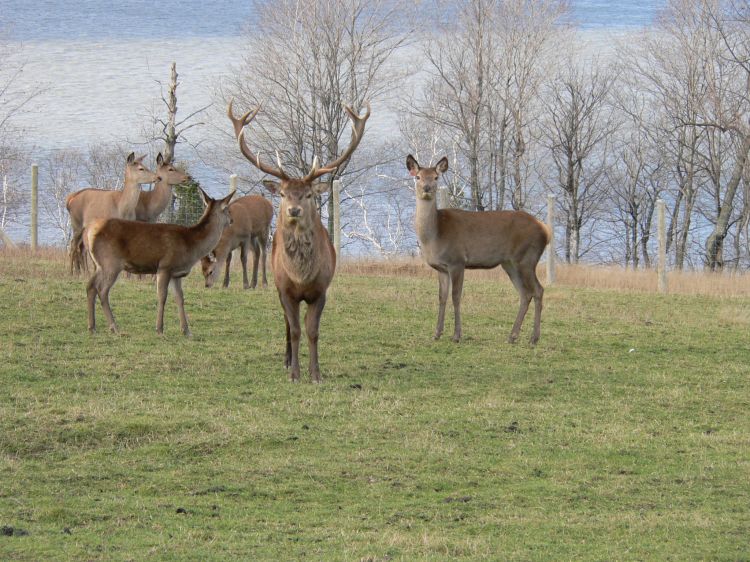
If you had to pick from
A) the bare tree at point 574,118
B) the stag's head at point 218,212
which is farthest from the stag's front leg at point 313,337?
the bare tree at point 574,118

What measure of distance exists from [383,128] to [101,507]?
6743 centimetres

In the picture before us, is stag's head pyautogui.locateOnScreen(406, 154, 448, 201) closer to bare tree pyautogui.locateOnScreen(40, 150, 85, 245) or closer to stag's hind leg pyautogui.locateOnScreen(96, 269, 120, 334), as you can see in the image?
stag's hind leg pyautogui.locateOnScreen(96, 269, 120, 334)

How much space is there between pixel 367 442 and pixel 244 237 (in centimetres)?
823

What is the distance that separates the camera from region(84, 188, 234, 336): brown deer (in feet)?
37.3

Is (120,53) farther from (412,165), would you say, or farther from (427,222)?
(427,222)

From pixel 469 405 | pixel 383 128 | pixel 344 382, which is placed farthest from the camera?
pixel 383 128

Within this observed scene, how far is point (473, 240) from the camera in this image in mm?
12562

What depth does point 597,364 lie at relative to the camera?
11.0 m

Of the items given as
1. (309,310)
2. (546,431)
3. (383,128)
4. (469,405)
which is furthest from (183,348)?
(383,128)

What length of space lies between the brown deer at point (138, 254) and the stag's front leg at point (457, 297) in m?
2.54

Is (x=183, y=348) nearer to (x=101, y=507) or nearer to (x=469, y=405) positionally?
(x=469, y=405)

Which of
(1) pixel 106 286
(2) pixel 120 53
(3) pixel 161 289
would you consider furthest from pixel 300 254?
(2) pixel 120 53

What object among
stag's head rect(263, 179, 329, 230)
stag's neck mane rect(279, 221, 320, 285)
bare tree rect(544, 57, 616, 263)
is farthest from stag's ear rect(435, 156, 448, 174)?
bare tree rect(544, 57, 616, 263)

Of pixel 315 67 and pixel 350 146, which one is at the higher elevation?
pixel 315 67
